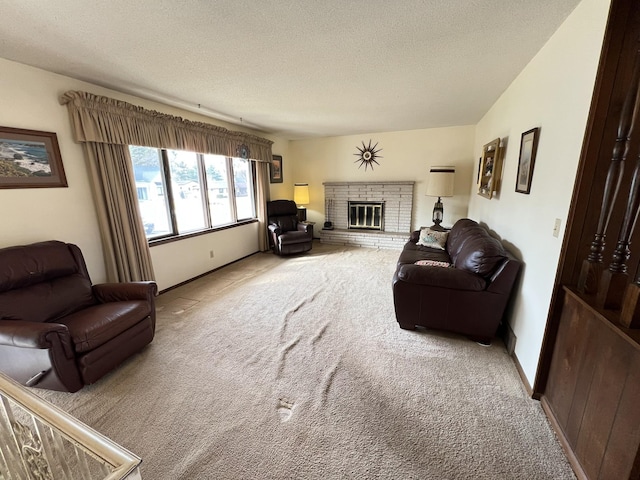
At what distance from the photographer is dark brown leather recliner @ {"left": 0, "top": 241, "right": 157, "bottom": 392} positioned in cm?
161

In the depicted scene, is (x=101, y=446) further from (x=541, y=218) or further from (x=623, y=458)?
(x=541, y=218)

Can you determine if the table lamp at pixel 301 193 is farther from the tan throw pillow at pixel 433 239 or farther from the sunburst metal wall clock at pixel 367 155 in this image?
the tan throw pillow at pixel 433 239

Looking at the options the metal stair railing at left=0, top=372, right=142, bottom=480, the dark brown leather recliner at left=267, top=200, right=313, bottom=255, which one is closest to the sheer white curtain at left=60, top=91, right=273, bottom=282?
the metal stair railing at left=0, top=372, right=142, bottom=480

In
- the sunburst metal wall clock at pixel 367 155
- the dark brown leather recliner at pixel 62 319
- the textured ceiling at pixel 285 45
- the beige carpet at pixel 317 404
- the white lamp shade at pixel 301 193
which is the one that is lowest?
the beige carpet at pixel 317 404

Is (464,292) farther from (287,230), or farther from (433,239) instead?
(287,230)

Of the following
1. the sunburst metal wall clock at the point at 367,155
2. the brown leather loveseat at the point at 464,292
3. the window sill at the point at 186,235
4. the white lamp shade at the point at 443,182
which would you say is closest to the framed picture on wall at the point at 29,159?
the window sill at the point at 186,235

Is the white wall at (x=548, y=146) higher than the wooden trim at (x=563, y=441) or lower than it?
higher

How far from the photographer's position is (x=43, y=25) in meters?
1.57

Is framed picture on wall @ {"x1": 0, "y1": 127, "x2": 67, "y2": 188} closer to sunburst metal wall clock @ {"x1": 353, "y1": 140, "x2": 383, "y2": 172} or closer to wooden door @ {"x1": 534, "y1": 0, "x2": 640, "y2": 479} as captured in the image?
wooden door @ {"x1": 534, "y1": 0, "x2": 640, "y2": 479}

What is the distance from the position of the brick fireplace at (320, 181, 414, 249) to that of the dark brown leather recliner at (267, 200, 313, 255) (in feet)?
2.80

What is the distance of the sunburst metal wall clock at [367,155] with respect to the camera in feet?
17.8

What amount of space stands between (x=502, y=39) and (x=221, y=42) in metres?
1.97

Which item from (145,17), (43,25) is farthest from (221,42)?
(43,25)

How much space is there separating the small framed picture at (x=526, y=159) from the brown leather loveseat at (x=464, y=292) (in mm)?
505
